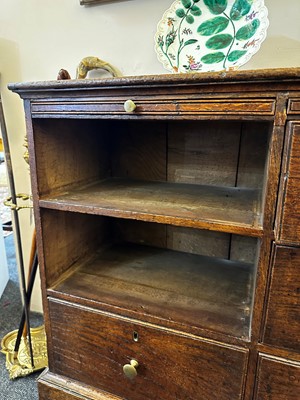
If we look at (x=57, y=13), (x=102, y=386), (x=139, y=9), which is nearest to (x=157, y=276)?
(x=102, y=386)

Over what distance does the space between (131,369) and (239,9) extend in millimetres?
1066

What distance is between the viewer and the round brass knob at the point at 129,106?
0.66m

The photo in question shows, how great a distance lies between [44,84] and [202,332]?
0.76 metres

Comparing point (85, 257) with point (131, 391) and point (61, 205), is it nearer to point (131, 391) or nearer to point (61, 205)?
point (61, 205)

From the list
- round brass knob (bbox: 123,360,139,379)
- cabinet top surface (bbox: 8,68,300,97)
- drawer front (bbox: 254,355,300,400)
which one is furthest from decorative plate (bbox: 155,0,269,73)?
round brass knob (bbox: 123,360,139,379)

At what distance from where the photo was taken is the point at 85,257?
3.54ft

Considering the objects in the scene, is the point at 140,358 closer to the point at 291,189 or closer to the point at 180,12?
the point at 291,189

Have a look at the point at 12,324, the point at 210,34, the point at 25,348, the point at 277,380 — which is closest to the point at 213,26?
the point at 210,34

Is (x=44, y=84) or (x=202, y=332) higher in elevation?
(x=44, y=84)

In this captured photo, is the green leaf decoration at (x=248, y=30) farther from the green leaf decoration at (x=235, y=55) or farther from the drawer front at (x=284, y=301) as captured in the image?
the drawer front at (x=284, y=301)

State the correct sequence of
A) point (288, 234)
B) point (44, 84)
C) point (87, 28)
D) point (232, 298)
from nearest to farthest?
point (288, 234) → point (44, 84) → point (232, 298) → point (87, 28)

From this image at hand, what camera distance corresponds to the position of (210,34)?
809 mm

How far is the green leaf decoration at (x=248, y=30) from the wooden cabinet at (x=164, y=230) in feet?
0.81

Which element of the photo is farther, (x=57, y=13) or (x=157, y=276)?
(x=57, y=13)
